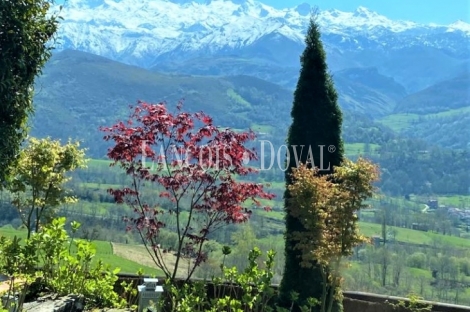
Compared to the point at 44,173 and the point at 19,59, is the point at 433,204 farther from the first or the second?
the point at 19,59

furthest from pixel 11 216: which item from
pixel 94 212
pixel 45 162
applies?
pixel 45 162

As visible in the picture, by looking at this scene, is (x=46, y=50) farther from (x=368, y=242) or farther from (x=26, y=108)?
(x=368, y=242)

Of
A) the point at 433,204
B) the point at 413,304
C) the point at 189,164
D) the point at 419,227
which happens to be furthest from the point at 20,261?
the point at 433,204

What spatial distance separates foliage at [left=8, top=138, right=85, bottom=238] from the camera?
9.09 meters

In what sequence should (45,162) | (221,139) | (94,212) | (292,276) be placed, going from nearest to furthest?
(221,139) → (292,276) → (45,162) → (94,212)

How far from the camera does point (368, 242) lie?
262 inches

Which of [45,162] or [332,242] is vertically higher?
[45,162]

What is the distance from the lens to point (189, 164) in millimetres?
7469

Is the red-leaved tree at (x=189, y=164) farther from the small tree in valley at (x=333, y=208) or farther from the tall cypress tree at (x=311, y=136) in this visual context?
the tall cypress tree at (x=311, y=136)

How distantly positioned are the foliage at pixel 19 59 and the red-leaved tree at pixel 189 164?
1792mm

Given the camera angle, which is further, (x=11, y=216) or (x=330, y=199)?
(x=11, y=216)

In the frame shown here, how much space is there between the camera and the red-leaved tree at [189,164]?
732cm

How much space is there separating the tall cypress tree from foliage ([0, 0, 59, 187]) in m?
4.43

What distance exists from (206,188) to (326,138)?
97.2 inches
